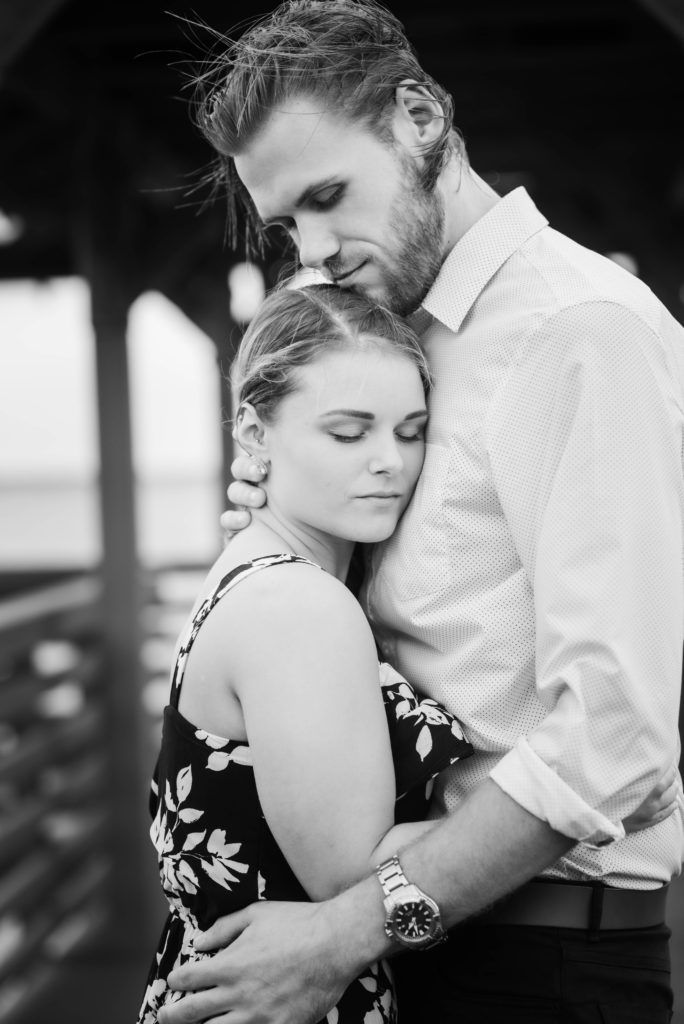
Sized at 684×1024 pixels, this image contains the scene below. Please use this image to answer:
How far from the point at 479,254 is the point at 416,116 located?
24 cm

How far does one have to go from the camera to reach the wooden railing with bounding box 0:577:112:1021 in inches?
174

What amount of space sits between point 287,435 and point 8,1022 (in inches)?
143

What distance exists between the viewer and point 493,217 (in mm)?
1431

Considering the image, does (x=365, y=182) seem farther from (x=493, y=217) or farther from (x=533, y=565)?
(x=533, y=565)

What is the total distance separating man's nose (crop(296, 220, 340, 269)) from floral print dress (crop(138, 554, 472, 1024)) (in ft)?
1.39

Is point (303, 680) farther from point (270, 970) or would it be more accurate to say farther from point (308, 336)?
point (308, 336)

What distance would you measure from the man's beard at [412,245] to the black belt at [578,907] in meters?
0.77

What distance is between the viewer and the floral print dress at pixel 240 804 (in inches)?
51.3

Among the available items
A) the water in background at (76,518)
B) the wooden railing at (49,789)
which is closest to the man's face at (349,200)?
the wooden railing at (49,789)

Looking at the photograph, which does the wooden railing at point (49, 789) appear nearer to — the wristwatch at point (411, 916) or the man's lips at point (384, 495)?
the man's lips at point (384, 495)

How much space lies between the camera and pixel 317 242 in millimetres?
1477

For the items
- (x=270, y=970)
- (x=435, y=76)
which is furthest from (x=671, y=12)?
(x=435, y=76)

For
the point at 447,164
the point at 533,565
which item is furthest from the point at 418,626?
the point at 447,164

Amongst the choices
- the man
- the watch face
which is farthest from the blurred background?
the watch face
